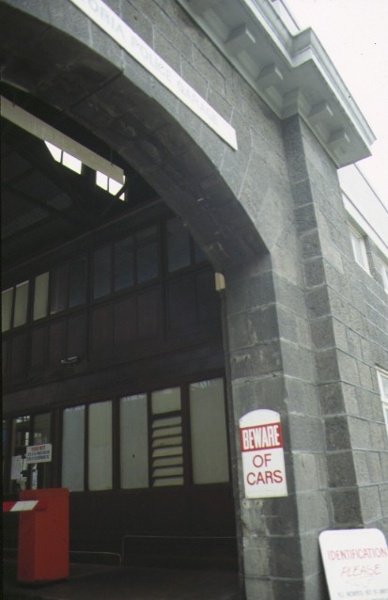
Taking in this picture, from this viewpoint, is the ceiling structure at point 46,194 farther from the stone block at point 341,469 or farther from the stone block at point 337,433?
→ the stone block at point 341,469

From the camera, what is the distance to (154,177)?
4715mm

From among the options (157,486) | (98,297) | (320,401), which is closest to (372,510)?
(320,401)

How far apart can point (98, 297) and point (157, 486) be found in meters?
3.53

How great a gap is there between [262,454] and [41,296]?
23.9 ft

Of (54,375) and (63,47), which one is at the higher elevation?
(63,47)

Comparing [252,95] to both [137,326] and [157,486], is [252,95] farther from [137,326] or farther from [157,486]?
[157,486]

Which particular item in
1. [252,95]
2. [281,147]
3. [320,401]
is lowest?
[320,401]

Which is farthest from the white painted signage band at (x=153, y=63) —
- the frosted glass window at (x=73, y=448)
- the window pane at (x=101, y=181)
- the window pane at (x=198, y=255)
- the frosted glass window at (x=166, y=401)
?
the frosted glass window at (x=73, y=448)

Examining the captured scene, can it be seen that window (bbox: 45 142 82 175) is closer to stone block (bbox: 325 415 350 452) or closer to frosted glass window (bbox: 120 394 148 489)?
frosted glass window (bbox: 120 394 148 489)

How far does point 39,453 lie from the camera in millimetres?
9328

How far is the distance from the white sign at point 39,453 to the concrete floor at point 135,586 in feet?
7.52

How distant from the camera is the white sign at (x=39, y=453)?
916 cm

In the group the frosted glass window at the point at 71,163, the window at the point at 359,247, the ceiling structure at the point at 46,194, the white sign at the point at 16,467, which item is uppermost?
the frosted glass window at the point at 71,163

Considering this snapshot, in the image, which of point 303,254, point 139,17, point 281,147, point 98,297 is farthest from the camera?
point 98,297
